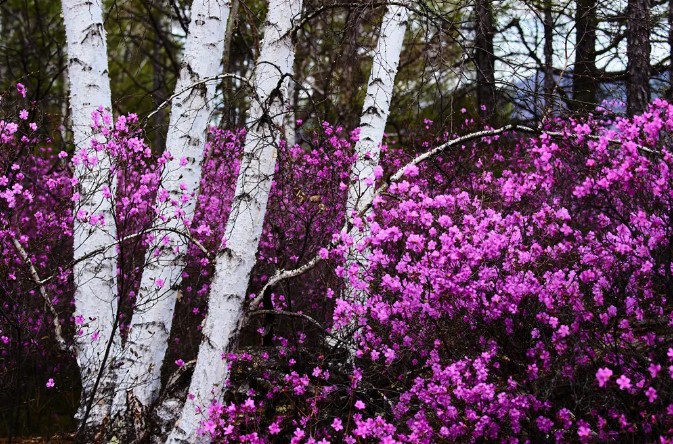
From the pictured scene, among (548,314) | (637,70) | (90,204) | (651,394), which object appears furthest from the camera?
(637,70)

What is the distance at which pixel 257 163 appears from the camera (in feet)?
14.9

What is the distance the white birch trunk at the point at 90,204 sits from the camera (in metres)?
4.98

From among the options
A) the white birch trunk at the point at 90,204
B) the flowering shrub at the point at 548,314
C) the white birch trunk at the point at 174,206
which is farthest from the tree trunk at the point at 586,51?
the white birch trunk at the point at 90,204

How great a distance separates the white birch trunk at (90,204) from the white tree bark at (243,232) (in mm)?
1056

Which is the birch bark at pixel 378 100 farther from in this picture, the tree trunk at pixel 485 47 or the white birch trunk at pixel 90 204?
the white birch trunk at pixel 90 204

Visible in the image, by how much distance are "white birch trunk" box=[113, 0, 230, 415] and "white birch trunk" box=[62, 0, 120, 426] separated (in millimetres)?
227

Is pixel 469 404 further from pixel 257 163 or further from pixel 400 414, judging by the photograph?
pixel 257 163

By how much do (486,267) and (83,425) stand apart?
3134 mm

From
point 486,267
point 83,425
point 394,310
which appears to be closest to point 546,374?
point 486,267

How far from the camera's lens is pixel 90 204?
5102 millimetres

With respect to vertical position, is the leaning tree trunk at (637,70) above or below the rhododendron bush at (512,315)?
above

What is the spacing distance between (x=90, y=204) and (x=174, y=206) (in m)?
0.64

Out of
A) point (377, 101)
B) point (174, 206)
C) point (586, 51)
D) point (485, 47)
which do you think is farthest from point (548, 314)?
point (485, 47)

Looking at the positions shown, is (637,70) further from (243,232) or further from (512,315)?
(243,232)
